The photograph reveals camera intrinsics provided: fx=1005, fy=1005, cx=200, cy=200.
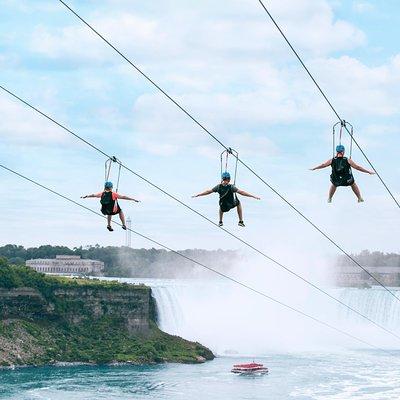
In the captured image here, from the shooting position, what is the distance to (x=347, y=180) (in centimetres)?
3119

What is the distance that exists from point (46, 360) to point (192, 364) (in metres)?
18.4

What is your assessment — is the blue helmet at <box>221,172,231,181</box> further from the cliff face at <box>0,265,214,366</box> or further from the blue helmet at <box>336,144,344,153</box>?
the cliff face at <box>0,265,214,366</box>

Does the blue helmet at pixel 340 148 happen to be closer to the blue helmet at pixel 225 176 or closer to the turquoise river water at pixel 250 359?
the blue helmet at pixel 225 176

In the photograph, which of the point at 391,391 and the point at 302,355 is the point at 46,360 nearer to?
the point at 302,355

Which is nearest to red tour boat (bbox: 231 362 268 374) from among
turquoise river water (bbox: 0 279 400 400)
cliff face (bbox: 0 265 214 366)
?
turquoise river water (bbox: 0 279 400 400)

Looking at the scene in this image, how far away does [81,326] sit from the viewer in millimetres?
136625

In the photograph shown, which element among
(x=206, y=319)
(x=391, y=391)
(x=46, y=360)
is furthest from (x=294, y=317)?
(x=391, y=391)

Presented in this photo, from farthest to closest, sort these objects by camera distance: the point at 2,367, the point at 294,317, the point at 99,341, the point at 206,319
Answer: the point at 294,317 < the point at 206,319 < the point at 99,341 < the point at 2,367

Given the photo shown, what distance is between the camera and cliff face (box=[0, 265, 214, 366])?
128 metres

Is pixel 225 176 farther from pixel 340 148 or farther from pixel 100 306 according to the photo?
pixel 100 306

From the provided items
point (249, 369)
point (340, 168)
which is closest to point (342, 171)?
point (340, 168)

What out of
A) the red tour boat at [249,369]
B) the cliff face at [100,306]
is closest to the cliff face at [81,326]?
the cliff face at [100,306]

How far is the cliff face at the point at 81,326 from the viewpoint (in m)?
128

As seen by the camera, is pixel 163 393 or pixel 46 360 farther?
pixel 46 360
